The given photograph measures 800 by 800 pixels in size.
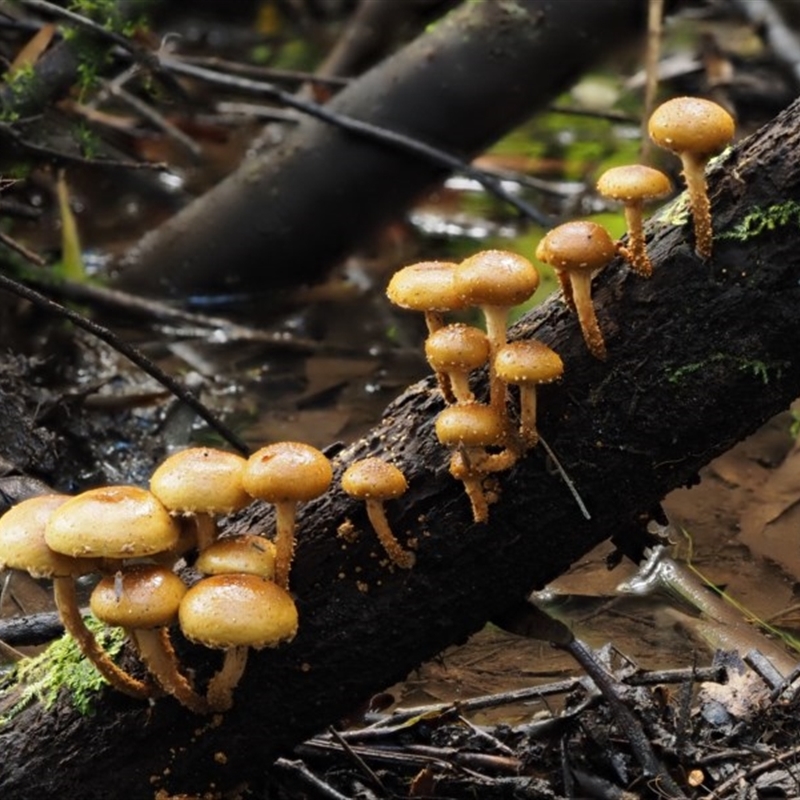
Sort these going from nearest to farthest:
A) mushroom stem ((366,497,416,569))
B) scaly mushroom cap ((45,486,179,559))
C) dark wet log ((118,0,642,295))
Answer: scaly mushroom cap ((45,486,179,559)), mushroom stem ((366,497,416,569)), dark wet log ((118,0,642,295))

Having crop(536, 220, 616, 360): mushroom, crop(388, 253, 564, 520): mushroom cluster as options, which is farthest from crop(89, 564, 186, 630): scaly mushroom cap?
crop(536, 220, 616, 360): mushroom

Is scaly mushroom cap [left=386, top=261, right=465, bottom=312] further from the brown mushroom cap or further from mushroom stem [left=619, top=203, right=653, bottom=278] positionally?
mushroom stem [left=619, top=203, right=653, bottom=278]

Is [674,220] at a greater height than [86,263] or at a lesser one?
lesser

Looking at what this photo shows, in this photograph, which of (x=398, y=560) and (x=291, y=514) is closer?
(x=291, y=514)

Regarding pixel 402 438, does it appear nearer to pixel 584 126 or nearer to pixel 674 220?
pixel 674 220

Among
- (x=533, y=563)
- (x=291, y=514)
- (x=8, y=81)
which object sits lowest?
(x=533, y=563)

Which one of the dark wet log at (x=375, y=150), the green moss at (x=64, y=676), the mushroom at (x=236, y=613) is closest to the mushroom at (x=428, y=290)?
the mushroom at (x=236, y=613)

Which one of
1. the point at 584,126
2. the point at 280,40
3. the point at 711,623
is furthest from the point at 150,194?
the point at 711,623

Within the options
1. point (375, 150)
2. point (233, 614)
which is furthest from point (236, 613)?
point (375, 150)
